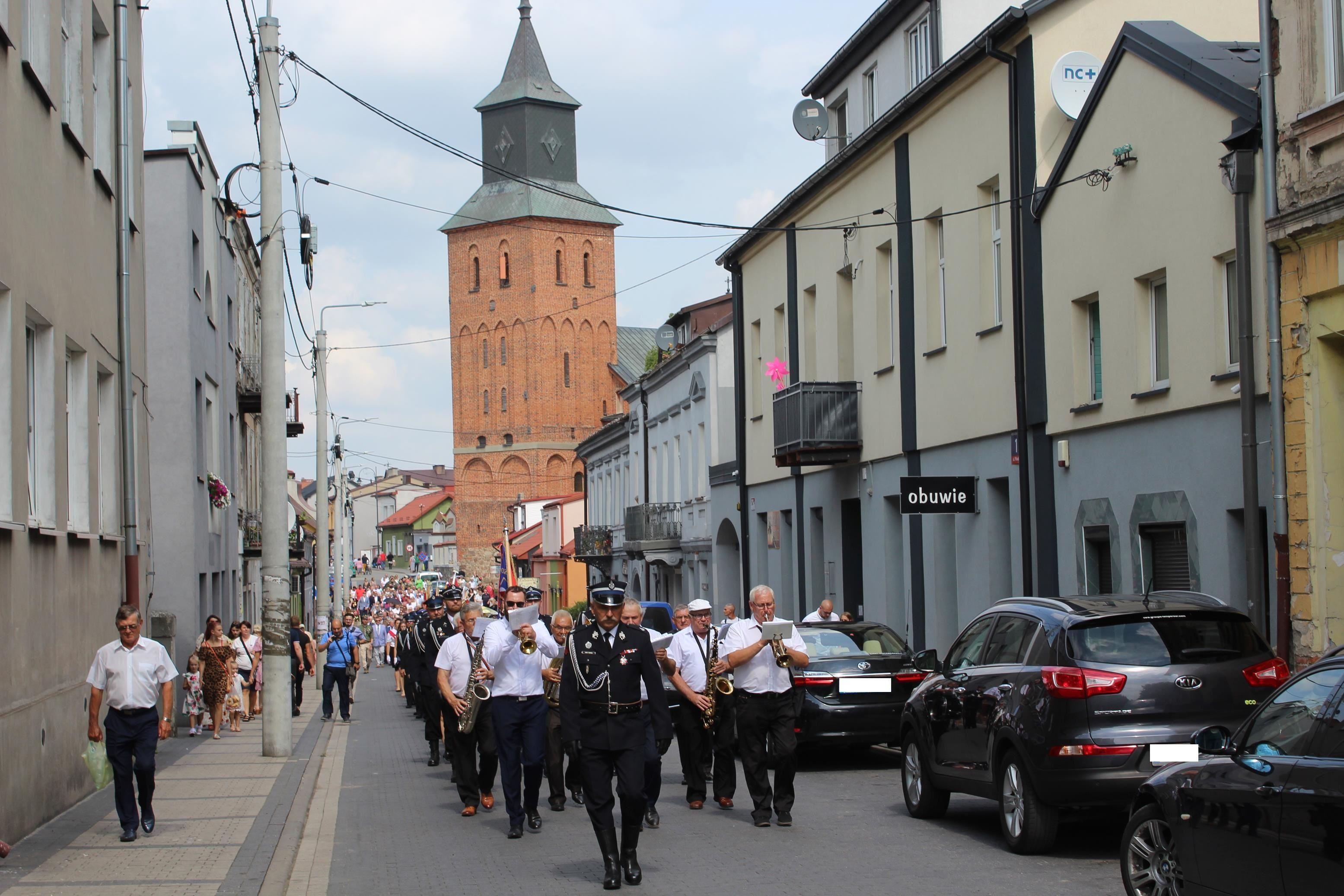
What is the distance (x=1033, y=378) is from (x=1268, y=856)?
13.0 metres

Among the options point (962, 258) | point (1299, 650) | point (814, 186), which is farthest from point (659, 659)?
point (814, 186)

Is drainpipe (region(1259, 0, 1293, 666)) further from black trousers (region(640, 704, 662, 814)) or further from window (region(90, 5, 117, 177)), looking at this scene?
window (region(90, 5, 117, 177))

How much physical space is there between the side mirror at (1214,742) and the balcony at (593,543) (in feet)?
167

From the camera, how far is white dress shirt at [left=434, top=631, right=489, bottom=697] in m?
12.6

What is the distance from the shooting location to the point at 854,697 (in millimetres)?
14891

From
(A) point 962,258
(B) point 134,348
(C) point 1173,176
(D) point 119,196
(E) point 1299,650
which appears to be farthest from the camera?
(A) point 962,258

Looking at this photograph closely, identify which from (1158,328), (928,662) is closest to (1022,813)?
(928,662)

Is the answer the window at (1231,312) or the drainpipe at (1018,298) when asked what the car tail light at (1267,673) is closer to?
the window at (1231,312)

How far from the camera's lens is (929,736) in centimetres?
1120

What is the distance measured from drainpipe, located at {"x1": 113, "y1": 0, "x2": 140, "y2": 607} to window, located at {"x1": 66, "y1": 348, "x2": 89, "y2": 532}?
1566mm

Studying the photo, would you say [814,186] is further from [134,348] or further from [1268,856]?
[1268,856]

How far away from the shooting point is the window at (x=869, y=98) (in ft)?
89.2

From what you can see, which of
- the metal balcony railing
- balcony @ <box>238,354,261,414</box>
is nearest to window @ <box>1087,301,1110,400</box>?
balcony @ <box>238,354,261,414</box>

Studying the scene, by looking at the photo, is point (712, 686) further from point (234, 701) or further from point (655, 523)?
Answer: point (655, 523)
